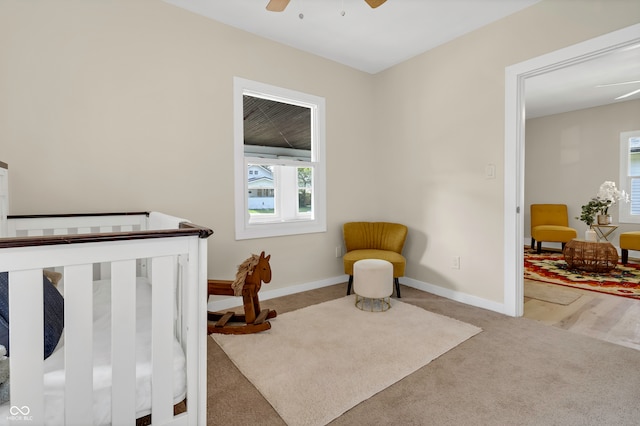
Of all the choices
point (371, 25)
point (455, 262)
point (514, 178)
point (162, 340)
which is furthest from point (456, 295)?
point (162, 340)

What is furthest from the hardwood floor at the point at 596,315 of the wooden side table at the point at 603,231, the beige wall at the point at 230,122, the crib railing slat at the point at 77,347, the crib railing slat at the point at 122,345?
the crib railing slat at the point at 77,347

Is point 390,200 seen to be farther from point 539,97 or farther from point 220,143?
point 539,97

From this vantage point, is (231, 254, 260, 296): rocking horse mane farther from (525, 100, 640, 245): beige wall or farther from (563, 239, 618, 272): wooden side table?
(525, 100, 640, 245): beige wall

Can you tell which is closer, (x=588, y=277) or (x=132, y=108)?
(x=132, y=108)

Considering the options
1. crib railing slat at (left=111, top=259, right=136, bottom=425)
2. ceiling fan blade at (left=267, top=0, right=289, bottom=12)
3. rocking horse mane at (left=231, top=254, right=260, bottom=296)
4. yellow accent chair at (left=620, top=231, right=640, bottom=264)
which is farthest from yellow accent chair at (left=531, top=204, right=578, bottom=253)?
crib railing slat at (left=111, top=259, right=136, bottom=425)

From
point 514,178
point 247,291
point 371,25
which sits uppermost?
point 371,25

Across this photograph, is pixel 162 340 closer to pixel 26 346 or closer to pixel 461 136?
pixel 26 346

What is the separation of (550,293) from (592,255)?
4.06ft

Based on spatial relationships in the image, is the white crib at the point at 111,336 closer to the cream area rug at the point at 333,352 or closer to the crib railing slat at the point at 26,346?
A: the crib railing slat at the point at 26,346

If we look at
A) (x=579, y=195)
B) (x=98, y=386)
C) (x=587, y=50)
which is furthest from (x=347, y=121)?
(x=579, y=195)

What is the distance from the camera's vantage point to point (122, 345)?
0.95 metres

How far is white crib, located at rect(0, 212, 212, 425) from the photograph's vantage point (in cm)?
83

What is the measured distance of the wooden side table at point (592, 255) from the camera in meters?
3.71

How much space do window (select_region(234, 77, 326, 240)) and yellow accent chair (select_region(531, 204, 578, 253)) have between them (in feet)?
13.2
